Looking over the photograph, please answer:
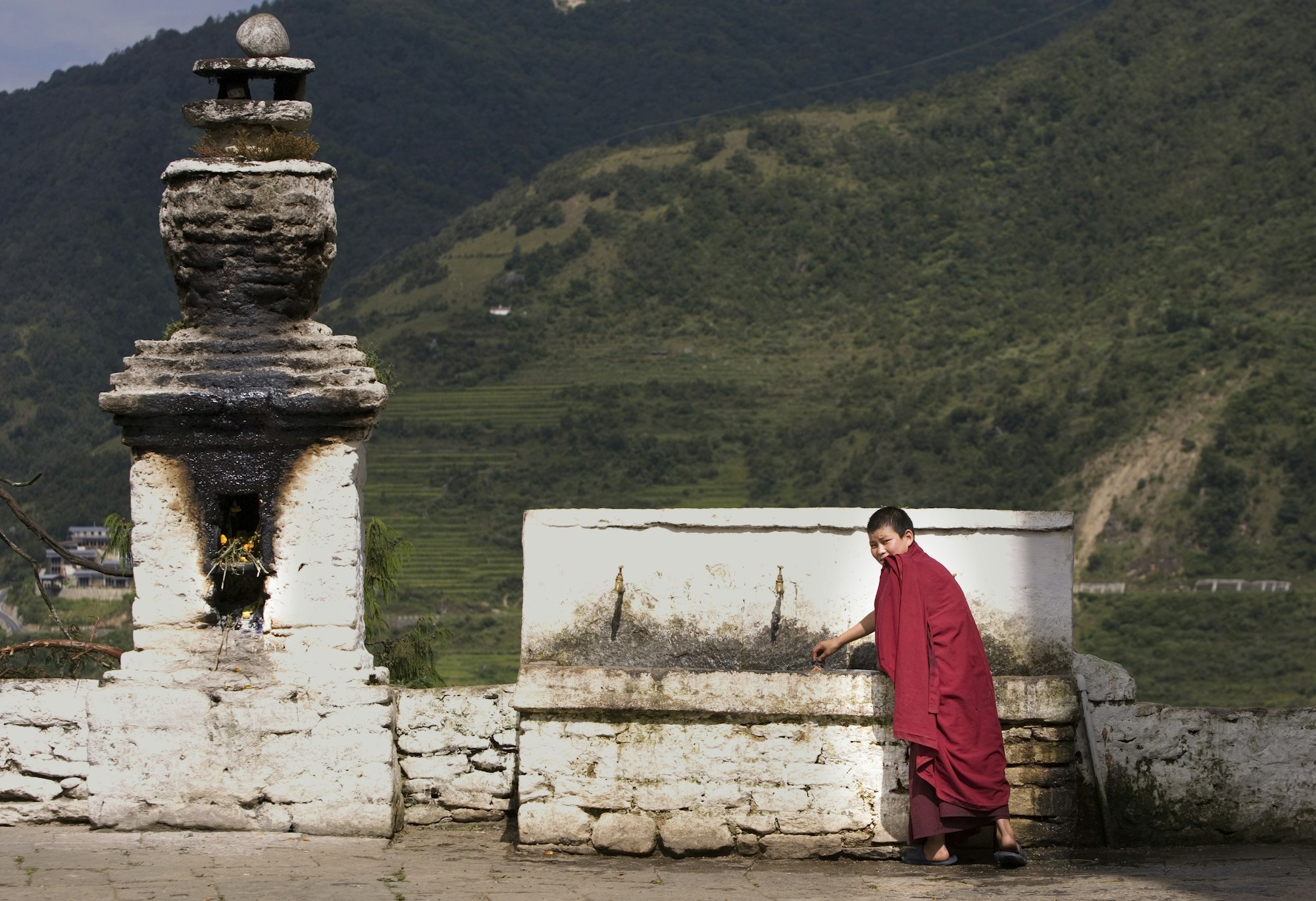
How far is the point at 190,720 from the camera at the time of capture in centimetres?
562

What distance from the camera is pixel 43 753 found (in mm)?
5734

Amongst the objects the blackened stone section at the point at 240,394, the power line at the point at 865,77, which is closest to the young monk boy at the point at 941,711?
the blackened stone section at the point at 240,394

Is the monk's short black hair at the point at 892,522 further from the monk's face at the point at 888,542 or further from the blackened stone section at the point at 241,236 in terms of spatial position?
the blackened stone section at the point at 241,236

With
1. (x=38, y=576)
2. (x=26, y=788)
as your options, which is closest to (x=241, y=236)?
(x=26, y=788)

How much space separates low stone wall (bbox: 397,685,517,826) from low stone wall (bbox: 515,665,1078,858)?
33 cm

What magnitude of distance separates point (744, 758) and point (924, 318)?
2360 inches

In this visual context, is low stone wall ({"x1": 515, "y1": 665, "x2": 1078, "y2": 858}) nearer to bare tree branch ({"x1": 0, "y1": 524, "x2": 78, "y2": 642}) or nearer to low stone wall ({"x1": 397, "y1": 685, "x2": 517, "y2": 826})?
low stone wall ({"x1": 397, "y1": 685, "x2": 517, "y2": 826})

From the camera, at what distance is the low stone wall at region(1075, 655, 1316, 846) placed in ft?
18.9

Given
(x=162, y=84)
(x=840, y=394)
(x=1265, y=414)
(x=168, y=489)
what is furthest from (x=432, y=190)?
(x=168, y=489)

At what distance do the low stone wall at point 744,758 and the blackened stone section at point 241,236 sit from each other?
1505 millimetres

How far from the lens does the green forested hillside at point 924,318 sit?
4747 centimetres

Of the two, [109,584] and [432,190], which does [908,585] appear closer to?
[109,584]

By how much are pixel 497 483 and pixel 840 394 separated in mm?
12095

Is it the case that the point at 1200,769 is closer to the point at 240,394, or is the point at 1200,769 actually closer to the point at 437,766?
the point at 437,766
